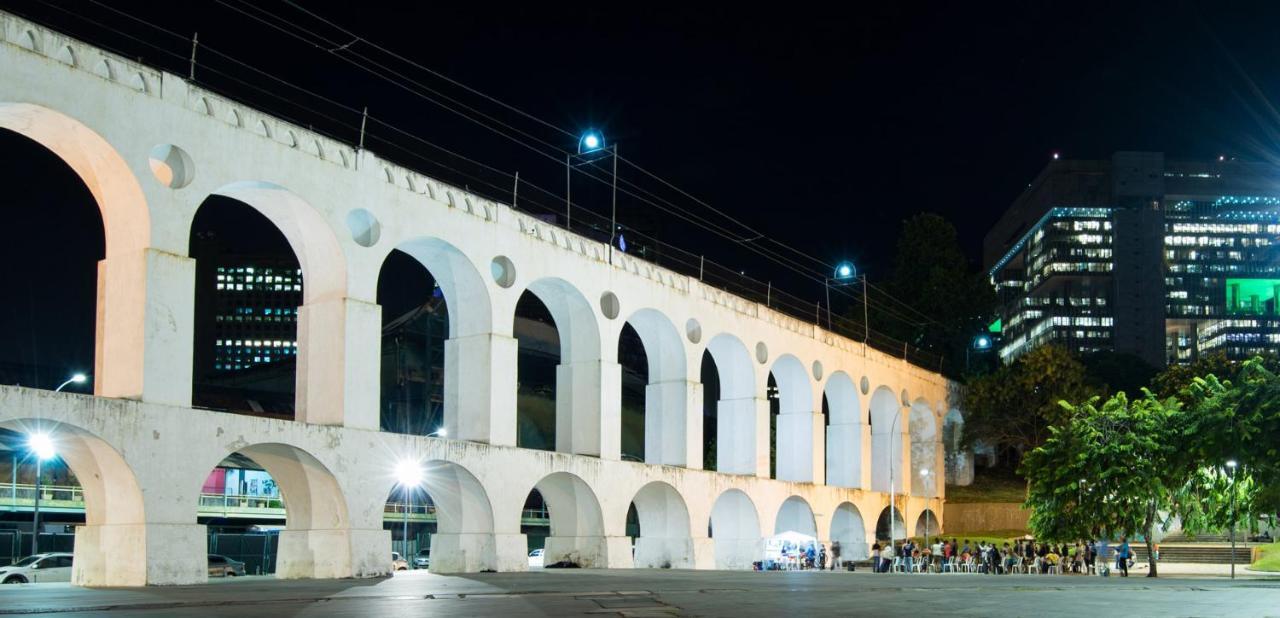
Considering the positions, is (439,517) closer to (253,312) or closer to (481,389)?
(481,389)

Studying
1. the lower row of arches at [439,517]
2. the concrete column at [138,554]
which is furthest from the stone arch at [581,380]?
the concrete column at [138,554]

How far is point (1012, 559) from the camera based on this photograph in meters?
47.8

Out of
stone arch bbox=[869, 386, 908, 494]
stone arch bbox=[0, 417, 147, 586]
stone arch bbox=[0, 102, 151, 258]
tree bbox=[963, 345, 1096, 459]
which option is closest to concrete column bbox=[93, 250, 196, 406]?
stone arch bbox=[0, 102, 151, 258]

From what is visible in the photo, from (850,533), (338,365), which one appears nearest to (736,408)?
(850,533)

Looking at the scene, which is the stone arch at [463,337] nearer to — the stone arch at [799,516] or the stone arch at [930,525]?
the stone arch at [799,516]

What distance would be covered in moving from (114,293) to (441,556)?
12.0m

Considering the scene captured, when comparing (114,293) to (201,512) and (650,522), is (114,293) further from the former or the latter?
(201,512)

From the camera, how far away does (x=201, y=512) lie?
2162 inches

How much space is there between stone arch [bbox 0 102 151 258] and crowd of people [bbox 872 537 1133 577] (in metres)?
30.2

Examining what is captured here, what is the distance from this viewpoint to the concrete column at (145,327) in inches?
1090

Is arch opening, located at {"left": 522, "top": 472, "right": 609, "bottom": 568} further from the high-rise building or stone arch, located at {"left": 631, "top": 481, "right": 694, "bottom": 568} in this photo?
the high-rise building

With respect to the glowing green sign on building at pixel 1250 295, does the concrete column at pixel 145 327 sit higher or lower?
lower

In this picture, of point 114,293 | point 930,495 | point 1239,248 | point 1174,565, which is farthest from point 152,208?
point 1239,248

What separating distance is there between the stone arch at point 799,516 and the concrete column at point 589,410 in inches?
548
